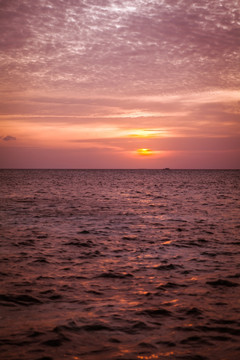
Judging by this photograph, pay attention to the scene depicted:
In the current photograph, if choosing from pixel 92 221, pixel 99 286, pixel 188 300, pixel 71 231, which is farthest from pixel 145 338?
pixel 92 221

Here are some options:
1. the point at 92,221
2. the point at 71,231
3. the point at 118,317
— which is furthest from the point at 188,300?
the point at 92,221

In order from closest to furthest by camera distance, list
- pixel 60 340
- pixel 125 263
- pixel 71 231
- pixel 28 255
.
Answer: pixel 60 340 → pixel 125 263 → pixel 28 255 → pixel 71 231

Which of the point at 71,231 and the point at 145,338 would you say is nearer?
the point at 145,338

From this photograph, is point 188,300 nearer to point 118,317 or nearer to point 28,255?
point 118,317

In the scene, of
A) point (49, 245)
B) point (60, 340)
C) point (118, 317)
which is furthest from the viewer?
point (49, 245)

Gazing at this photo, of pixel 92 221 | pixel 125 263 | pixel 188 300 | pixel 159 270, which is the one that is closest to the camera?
pixel 188 300

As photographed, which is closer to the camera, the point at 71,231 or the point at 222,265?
the point at 222,265

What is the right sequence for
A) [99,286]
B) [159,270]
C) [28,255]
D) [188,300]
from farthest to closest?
[28,255]
[159,270]
[99,286]
[188,300]

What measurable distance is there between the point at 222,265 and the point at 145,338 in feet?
24.4

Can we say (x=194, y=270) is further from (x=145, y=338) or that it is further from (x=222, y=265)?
(x=145, y=338)

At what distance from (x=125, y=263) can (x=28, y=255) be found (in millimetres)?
4925

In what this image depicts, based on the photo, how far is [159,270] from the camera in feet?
43.8

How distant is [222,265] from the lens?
46.4 ft

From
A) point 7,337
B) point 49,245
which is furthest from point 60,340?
point 49,245
